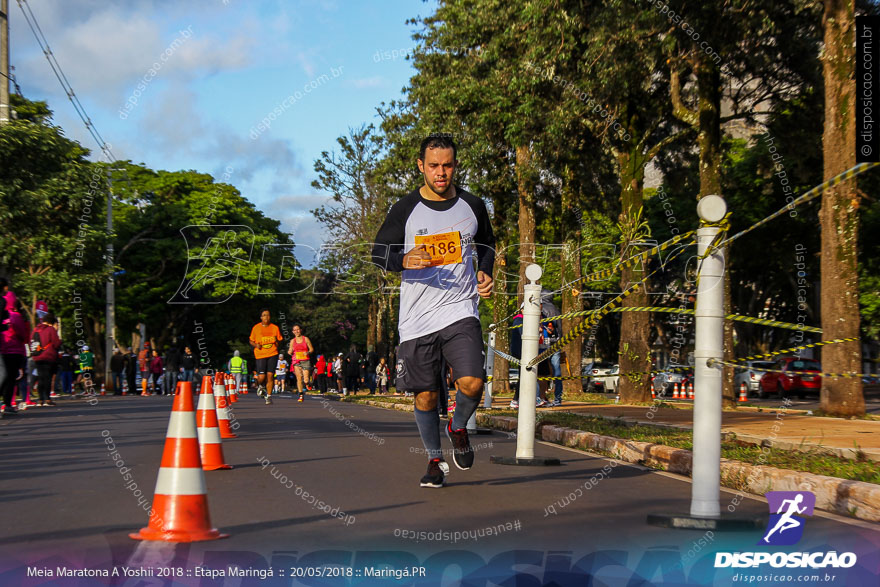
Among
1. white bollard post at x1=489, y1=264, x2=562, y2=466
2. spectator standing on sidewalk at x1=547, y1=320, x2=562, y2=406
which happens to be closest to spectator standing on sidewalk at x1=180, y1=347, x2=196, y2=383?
spectator standing on sidewalk at x1=547, y1=320, x2=562, y2=406

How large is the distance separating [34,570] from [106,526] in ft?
3.37

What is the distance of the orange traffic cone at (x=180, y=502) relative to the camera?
15.5 ft

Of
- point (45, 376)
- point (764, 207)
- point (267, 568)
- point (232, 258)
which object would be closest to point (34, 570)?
point (267, 568)

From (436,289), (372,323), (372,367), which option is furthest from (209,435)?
(372,323)

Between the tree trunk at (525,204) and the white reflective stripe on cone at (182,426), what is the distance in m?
19.6

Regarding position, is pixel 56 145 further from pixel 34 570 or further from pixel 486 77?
pixel 34 570

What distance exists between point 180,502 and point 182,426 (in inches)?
20.0

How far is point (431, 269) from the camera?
7.07m

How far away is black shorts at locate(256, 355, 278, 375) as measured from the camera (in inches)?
814

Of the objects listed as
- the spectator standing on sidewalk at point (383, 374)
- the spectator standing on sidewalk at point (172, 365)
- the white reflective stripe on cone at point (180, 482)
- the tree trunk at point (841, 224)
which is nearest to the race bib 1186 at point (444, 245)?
the white reflective stripe on cone at point (180, 482)

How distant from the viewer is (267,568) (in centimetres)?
416

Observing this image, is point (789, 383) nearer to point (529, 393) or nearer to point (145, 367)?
point (145, 367)

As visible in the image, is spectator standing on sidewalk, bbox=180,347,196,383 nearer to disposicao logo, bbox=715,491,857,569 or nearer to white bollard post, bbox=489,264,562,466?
white bollard post, bbox=489,264,562,466

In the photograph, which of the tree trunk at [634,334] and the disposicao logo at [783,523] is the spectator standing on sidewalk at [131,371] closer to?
the tree trunk at [634,334]
